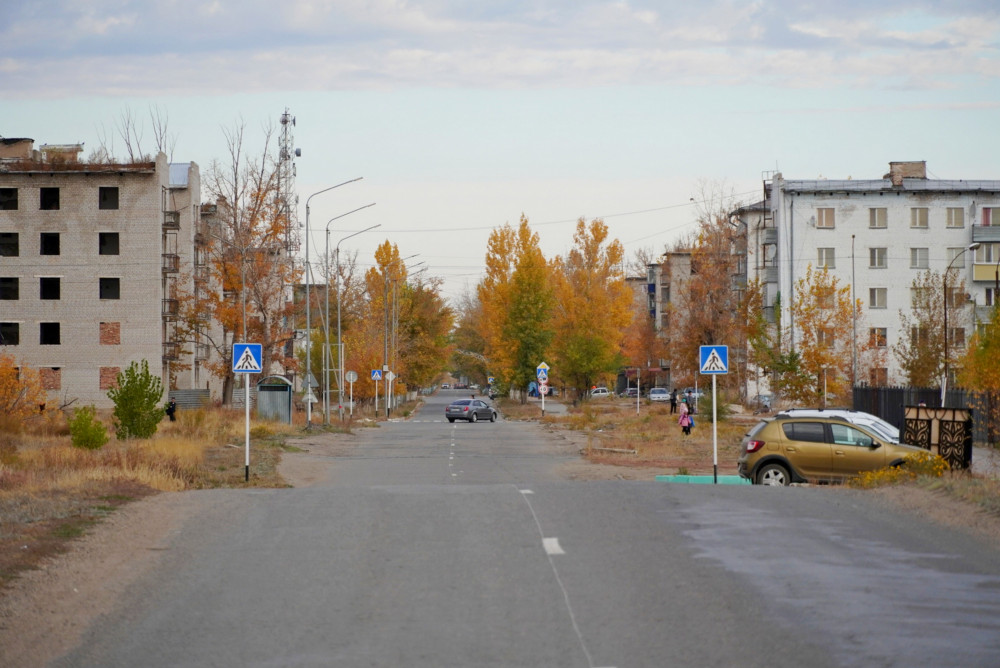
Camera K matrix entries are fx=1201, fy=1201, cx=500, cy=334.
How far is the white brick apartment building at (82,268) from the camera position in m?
75.6

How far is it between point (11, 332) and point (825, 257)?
5519 cm

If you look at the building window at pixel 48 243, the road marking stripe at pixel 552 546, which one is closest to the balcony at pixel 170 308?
the building window at pixel 48 243

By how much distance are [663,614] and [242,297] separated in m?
63.5

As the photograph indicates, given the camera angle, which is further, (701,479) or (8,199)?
(8,199)

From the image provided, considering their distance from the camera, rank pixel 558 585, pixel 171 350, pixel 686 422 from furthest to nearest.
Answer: pixel 171 350 → pixel 686 422 → pixel 558 585

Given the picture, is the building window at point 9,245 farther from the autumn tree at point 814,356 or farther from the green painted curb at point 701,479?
the green painted curb at point 701,479

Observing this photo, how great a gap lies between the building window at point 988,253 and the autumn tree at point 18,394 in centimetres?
6521

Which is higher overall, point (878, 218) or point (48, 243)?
point (878, 218)

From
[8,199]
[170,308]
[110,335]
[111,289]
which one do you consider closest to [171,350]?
[170,308]

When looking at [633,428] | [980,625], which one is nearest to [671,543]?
[980,625]

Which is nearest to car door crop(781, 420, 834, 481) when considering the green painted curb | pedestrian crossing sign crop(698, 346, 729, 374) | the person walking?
the green painted curb

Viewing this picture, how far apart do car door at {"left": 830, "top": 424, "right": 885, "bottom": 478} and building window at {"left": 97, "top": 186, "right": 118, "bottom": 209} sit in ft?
204

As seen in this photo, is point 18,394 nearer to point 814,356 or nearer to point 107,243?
point 107,243

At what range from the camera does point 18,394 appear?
4516 centimetres
